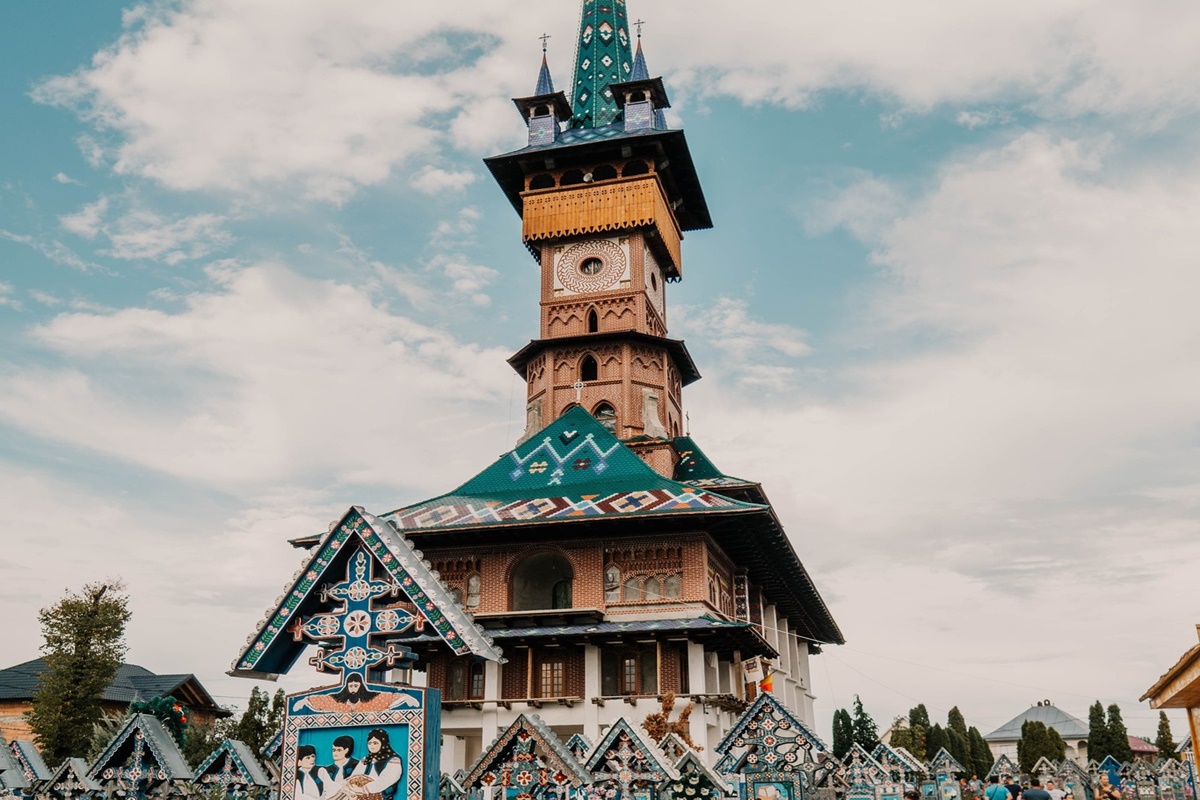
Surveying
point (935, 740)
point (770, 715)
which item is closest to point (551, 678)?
point (770, 715)

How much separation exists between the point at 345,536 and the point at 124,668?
149 feet

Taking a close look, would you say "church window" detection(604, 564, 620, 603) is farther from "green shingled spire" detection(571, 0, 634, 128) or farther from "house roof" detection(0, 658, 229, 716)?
"green shingled spire" detection(571, 0, 634, 128)

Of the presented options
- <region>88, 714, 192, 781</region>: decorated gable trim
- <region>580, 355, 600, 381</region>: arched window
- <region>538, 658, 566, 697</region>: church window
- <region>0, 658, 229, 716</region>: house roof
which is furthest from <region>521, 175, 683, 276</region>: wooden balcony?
<region>88, 714, 192, 781</region>: decorated gable trim

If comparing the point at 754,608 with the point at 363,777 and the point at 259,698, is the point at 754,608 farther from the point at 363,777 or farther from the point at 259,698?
the point at 363,777

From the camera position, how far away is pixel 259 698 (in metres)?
31.0

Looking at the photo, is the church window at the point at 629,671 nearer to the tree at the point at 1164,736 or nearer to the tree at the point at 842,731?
the tree at the point at 842,731

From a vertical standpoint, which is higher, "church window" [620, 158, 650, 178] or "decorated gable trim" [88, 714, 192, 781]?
"church window" [620, 158, 650, 178]

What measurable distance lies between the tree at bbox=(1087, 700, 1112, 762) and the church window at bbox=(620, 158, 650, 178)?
39.7 meters

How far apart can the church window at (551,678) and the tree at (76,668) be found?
40.2 ft

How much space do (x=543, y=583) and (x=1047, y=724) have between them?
7673cm

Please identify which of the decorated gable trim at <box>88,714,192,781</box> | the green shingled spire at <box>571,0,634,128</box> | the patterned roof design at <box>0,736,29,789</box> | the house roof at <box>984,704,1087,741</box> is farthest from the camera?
the house roof at <box>984,704,1087,741</box>

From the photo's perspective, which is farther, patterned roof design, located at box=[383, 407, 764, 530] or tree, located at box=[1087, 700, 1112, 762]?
tree, located at box=[1087, 700, 1112, 762]

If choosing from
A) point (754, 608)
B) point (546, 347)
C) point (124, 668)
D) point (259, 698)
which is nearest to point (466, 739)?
→ point (259, 698)

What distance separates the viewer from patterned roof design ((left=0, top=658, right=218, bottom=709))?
42.4 metres
